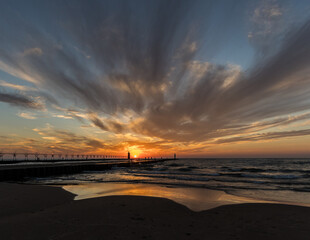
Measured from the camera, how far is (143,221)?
25.9 feet

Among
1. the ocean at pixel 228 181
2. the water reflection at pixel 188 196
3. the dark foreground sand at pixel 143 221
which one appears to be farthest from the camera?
the ocean at pixel 228 181

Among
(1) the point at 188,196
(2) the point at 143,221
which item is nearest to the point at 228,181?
(1) the point at 188,196

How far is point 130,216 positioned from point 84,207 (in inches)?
127

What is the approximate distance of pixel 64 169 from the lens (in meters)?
38.1

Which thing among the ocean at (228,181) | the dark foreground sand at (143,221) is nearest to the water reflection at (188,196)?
the dark foreground sand at (143,221)

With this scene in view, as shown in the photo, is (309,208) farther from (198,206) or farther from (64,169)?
(64,169)

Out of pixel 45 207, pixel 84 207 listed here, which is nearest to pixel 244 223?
pixel 84 207

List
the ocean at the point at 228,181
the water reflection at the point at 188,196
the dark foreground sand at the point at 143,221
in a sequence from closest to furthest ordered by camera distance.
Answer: the dark foreground sand at the point at 143,221 → the water reflection at the point at 188,196 → the ocean at the point at 228,181

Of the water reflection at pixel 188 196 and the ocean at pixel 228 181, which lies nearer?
the water reflection at pixel 188 196

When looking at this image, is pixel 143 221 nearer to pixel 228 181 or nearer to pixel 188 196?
pixel 188 196

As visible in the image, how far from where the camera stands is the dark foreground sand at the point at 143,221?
21.2 ft

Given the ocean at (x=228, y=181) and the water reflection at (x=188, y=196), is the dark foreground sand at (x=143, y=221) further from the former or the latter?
the ocean at (x=228, y=181)

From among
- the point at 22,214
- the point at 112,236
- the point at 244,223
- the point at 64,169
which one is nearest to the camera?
the point at 112,236

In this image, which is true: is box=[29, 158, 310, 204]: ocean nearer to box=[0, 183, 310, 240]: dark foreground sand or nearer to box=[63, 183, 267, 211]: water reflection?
box=[63, 183, 267, 211]: water reflection
